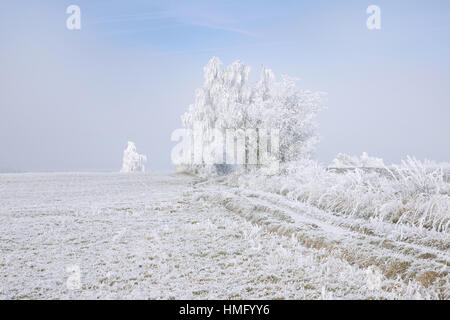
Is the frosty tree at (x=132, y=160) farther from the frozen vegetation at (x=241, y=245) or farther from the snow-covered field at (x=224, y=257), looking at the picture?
the snow-covered field at (x=224, y=257)

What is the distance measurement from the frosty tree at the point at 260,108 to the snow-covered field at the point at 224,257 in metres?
8.70

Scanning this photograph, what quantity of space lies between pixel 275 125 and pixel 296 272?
13.2 metres

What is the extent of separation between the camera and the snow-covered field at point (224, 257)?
152 inches

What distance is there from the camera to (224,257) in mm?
5207

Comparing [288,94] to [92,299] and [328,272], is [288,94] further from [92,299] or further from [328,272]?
[92,299]

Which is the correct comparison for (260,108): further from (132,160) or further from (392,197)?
(132,160)

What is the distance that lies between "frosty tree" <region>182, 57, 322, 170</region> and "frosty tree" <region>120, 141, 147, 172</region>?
1901cm

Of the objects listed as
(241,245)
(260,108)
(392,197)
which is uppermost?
(260,108)

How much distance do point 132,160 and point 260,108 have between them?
29419mm

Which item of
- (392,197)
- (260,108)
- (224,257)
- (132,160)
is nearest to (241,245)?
(224,257)

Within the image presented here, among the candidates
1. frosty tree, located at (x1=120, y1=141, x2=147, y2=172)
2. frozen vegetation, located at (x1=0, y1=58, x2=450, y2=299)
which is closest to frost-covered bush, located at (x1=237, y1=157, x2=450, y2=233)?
frozen vegetation, located at (x1=0, y1=58, x2=450, y2=299)

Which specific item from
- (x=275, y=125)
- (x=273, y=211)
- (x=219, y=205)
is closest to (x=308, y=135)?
(x=275, y=125)

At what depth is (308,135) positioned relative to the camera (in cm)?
1750
